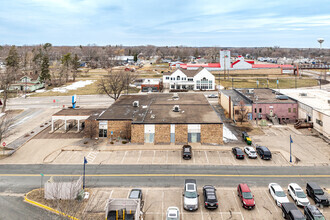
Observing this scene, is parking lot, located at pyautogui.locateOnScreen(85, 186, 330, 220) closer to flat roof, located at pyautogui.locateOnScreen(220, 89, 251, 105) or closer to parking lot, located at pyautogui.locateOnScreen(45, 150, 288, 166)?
parking lot, located at pyautogui.locateOnScreen(45, 150, 288, 166)

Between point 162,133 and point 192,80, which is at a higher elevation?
point 192,80

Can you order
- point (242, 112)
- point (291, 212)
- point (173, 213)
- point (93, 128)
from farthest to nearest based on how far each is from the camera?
point (242, 112) → point (93, 128) → point (173, 213) → point (291, 212)

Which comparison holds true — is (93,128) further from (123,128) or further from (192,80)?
(192,80)

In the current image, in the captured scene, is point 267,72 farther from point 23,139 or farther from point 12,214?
point 12,214

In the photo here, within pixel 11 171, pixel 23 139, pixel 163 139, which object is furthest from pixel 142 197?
pixel 23 139

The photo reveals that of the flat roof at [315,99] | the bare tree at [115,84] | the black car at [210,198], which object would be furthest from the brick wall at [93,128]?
the flat roof at [315,99]

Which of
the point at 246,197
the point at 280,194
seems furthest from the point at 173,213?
the point at 280,194
